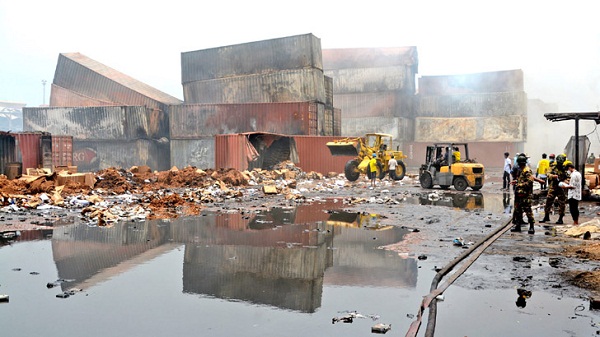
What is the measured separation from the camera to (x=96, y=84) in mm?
37781

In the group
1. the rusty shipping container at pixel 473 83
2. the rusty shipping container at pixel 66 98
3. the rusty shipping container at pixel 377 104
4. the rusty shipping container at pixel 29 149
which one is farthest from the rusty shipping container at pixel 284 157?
the rusty shipping container at pixel 473 83

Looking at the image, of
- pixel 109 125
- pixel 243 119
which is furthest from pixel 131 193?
pixel 109 125

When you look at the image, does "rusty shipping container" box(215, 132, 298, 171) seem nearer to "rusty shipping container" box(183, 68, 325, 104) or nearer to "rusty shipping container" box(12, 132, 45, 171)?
"rusty shipping container" box(183, 68, 325, 104)

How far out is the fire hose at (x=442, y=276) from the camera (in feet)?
12.7

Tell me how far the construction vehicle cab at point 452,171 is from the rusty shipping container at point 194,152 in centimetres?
1767

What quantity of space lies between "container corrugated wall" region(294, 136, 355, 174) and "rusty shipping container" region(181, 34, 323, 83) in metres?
8.86

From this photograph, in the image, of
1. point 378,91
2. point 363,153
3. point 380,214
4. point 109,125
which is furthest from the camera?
point 378,91

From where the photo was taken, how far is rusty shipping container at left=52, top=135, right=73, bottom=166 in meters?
23.8

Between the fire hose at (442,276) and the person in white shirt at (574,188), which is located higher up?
the person in white shirt at (574,188)

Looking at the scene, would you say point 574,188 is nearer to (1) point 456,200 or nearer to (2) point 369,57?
(1) point 456,200

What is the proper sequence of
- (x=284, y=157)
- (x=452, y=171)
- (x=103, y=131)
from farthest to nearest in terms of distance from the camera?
(x=103, y=131)
(x=284, y=157)
(x=452, y=171)

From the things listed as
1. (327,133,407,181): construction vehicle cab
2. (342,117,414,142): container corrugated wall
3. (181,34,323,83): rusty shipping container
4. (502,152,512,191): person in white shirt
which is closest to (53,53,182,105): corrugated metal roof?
(181,34,323,83): rusty shipping container

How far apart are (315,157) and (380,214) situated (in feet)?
55.0

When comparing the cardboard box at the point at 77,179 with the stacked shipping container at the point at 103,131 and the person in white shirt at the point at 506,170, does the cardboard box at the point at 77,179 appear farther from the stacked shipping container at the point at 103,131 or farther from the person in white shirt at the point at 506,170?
the stacked shipping container at the point at 103,131
